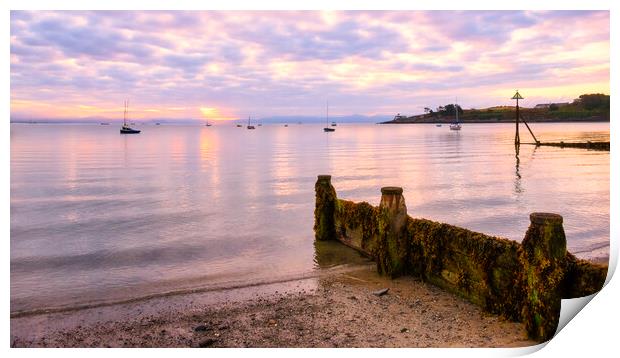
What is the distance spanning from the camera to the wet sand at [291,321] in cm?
655

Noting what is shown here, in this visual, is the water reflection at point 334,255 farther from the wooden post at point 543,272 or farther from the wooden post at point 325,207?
the wooden post at point 543,272

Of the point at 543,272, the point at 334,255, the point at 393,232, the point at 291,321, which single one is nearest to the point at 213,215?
the point at 334,255

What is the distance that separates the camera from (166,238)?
45.1 feet

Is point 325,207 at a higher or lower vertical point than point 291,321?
higher

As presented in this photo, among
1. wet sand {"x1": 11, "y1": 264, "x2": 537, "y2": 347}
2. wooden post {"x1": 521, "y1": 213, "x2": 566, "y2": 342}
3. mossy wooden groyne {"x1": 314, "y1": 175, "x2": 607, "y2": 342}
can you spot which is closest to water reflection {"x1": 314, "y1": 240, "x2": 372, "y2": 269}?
mossy wooden groyne {"x1": 314, "y1": 175, "x2": 607, "y2": 342}

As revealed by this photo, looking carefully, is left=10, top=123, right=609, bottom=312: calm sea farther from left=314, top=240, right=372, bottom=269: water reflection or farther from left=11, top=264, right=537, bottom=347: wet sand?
left=11, top=264, right=537, bottom=347: wet sand

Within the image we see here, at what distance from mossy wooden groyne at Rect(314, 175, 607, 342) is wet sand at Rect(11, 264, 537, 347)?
0.23 m

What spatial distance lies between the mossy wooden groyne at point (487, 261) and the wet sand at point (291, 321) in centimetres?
23

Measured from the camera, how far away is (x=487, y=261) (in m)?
6.89

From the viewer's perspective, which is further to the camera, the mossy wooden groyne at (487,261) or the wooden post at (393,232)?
the wooden post at (393,232)

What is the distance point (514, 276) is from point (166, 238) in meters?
9.72

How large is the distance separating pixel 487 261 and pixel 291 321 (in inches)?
111

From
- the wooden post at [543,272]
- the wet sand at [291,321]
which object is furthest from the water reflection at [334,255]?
the wooden post at [543,272]

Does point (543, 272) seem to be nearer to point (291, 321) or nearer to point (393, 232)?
point (393, 232)
